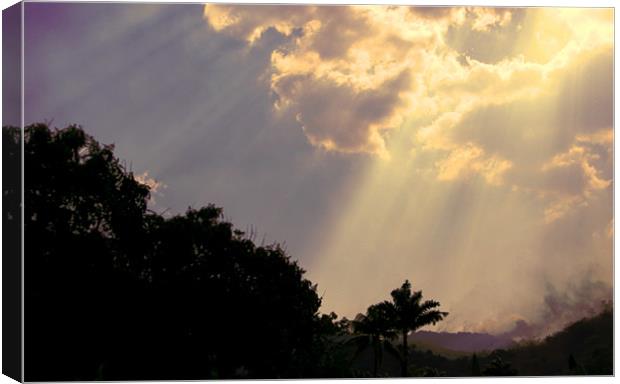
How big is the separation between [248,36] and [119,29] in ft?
7.80

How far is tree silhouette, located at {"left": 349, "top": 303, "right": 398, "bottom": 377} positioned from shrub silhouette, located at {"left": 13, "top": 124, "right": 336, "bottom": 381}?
780mm

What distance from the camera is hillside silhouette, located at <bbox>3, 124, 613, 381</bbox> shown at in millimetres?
22375

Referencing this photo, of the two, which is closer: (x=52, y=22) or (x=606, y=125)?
(x=52, y=22)

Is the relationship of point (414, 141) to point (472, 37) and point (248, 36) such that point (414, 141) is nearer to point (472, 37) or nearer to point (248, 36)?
point (472, 37)

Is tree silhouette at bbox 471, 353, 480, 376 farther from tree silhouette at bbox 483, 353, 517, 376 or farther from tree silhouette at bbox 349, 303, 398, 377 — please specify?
tree silhouette at bbox 349, 303, 398, 377

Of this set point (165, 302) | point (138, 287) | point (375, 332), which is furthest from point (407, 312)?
point (138, 287)

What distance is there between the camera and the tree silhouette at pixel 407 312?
24391mm

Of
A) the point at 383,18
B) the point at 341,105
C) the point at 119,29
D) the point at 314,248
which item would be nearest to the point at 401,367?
the point at 314,248

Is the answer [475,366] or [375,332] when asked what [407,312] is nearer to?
[375,332]

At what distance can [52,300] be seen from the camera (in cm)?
2211

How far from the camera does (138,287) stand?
23.8 m

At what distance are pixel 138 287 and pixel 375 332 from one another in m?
5.72

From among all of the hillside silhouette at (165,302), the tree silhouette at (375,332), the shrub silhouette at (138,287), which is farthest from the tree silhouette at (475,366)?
the shrub silhouette at (138,287)

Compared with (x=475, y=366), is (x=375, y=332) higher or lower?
higher
